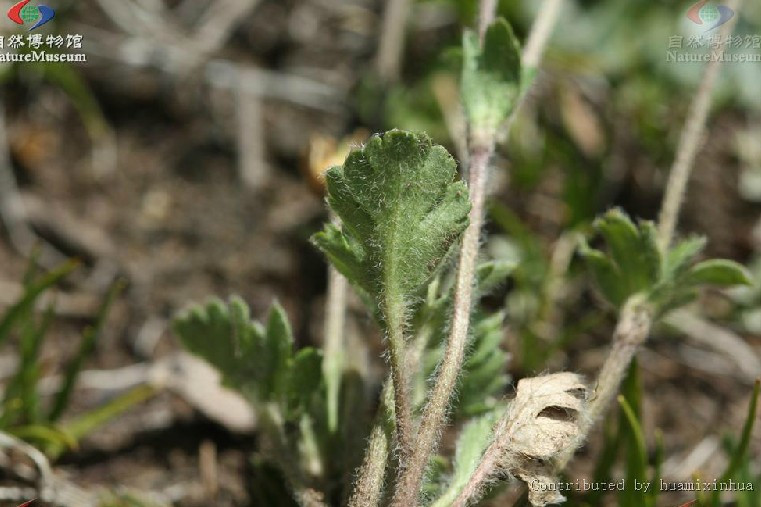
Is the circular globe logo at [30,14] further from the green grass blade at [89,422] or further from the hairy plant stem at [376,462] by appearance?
the hairy plant stem at [376,462]

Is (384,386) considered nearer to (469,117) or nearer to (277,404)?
(277,404)

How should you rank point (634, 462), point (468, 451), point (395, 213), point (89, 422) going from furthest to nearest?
point (89, 422), point (634, 462), point (468, 451), point (395, 213)

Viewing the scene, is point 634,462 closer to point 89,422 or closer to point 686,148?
point 686,148

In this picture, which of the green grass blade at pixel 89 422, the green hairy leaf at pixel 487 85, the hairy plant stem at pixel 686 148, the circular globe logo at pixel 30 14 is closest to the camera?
Answer: the green hairy leaf at pixel 487 85

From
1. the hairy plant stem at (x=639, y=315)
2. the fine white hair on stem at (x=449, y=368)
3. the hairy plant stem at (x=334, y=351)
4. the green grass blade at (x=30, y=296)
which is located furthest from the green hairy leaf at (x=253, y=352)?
the hairy plant stem at (x=639, y=315)

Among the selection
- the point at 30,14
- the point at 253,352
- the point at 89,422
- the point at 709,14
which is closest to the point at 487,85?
the point at 253,352

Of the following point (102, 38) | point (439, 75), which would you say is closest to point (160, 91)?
point (102, 38)
